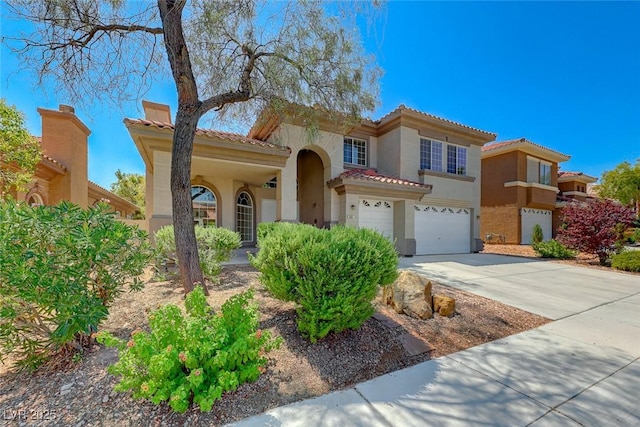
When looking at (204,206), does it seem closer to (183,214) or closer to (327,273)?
(183,214)

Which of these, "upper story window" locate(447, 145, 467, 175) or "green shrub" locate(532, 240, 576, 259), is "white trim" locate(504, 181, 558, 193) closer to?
"green shrub" locate(532, 240, 576, 259)

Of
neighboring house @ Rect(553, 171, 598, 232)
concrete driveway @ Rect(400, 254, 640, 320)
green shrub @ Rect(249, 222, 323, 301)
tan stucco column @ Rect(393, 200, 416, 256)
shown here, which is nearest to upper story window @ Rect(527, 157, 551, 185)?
neighboring house @ Rect(553, 171, 598, 232)

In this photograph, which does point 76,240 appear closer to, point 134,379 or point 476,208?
point 134,379

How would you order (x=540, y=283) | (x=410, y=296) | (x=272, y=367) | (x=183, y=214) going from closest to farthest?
1. (x=272, y=367)
2. (x=183, y=214)
3. (x=410, y=296)
4. (x=540, y=283)

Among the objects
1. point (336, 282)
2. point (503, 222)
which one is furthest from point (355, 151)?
point (503, 222)

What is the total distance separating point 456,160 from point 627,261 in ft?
25.7

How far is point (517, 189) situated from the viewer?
1880 centimetres

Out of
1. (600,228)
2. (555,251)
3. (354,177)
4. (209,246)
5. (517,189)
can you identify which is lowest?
(555,251)

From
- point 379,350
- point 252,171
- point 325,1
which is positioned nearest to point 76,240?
point 379,350

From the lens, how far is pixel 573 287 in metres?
7.43

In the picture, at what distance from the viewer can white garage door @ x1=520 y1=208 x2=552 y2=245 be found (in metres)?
19.4

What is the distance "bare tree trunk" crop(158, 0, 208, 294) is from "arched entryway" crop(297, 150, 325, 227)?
8242 mm

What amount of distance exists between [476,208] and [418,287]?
12502 mm

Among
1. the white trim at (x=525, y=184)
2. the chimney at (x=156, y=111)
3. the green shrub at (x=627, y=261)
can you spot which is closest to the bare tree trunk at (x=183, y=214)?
the chimney at (x=156, y=111)
